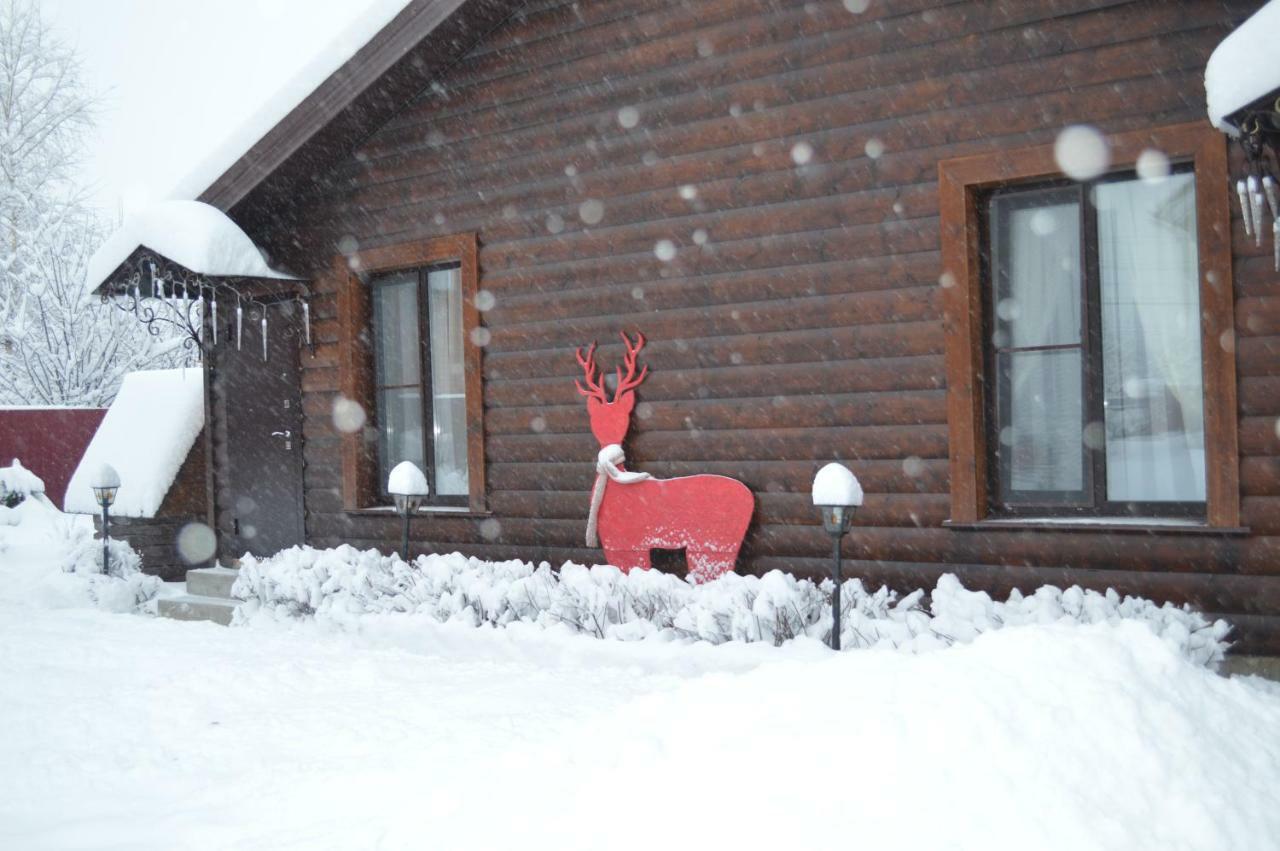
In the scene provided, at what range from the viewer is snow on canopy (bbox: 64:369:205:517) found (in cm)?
1024

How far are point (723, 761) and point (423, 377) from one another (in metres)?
5.46

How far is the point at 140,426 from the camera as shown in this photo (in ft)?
35.8

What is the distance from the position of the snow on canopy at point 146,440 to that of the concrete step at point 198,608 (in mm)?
1757

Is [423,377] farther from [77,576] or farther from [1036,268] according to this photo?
[1036,268]

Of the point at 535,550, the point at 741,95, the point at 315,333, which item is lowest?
the point at 535,550

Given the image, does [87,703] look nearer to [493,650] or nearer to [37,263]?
[493,650]

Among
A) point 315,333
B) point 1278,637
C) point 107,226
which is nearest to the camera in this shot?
point 1278,637

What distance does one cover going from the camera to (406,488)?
7289 mm

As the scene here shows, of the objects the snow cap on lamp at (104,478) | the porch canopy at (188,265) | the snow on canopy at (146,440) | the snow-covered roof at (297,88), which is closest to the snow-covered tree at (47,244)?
the snow on canopy at (146,440)

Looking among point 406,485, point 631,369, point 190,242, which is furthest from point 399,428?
point 631,369

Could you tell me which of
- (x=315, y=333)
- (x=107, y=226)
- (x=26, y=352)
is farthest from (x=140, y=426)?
(x=107, y=226)

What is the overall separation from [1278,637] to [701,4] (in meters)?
4.82

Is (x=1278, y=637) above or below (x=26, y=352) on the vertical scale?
below

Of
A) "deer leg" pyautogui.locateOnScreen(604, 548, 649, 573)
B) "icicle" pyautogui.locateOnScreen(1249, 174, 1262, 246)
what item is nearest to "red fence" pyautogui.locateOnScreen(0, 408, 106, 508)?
"deer leg" pyautogui.locateOnScreen(604, 548, 649, 573)
